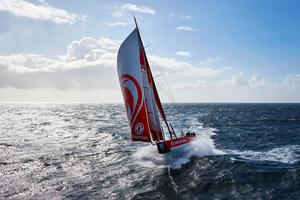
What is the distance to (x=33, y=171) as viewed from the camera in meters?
19.0

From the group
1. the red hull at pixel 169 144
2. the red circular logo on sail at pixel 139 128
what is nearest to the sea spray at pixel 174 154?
the red hull at pixel 169 144

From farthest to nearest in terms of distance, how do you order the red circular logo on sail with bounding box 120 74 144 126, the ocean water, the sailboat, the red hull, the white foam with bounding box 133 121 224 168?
the red hull → the red circular logo on sail with bounding box 120 74 144 126 → the sailboat → the white foam with bounding box 133 121 224 168 → the ocean water

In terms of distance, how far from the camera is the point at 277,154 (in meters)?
23.5

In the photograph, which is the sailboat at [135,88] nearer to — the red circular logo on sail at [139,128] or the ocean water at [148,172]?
the red circular logo on sail at [139,128]

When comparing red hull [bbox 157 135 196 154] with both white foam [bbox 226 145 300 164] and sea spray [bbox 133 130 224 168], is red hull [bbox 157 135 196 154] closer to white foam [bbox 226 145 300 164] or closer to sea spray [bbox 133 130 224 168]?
sea spray [bbox 133 130 224 168]

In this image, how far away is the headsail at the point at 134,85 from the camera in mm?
20922

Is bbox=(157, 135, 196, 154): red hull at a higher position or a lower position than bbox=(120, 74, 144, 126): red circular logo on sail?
lower

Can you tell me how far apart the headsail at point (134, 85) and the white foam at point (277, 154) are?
8.21 metres

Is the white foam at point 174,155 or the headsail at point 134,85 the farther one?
the headsail at point 134,85

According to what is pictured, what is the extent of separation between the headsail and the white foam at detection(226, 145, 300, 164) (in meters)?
8.21

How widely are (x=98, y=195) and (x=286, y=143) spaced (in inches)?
850

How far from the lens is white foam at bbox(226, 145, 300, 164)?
21.5 metres

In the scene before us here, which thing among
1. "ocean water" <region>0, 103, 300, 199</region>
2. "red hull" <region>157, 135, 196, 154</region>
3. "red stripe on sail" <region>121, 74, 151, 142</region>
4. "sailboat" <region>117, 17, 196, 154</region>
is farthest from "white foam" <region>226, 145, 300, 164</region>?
Result: "red stripe on sail" <region>121, 74, 151, 142</region>

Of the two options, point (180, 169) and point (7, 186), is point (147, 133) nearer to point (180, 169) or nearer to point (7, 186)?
point (180, 169)
